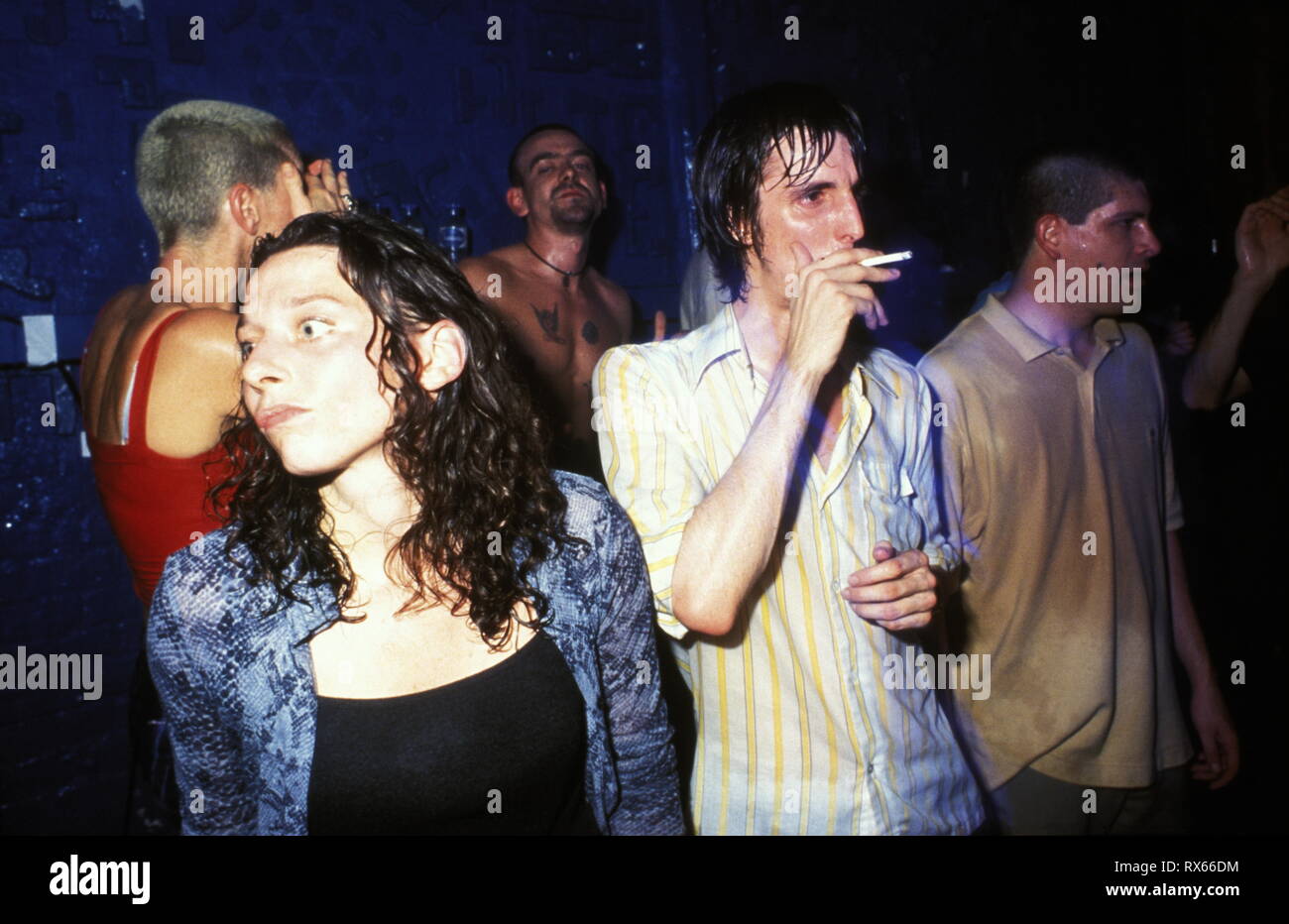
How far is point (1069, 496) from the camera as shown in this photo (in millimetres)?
1743

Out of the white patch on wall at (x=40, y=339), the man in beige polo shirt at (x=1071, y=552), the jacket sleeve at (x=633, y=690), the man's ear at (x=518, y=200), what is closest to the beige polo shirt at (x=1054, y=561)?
the man in beige polo shirt at (x=1071, y=552)

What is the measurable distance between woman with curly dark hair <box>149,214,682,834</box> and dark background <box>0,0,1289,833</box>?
3.61ft

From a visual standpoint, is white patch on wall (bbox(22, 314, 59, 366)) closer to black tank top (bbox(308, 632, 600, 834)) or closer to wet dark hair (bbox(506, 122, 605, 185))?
wet dark hair (bbox(506, 122, 605, 185))

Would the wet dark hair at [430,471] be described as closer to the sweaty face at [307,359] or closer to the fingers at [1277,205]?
the sweaty face at [307,359]

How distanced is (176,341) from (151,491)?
0.28m

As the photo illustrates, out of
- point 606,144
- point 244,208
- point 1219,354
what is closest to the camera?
point 244,208

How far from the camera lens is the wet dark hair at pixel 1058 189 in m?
1.90

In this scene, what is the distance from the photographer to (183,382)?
1.49 metres

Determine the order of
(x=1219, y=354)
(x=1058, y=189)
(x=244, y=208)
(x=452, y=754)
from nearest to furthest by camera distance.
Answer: (x=452, y=754)
(x=244, y=208)
(x=1058, y=189)
(x=1219, y=354)

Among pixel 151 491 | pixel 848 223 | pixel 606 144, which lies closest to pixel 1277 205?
pixel 848 223

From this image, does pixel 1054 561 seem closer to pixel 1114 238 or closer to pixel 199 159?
pixel 1114 238

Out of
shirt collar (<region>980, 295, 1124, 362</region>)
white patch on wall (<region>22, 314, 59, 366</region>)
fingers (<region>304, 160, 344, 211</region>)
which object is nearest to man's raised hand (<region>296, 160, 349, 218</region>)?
fingers (<region>304, 160, 344, 211</region>)
